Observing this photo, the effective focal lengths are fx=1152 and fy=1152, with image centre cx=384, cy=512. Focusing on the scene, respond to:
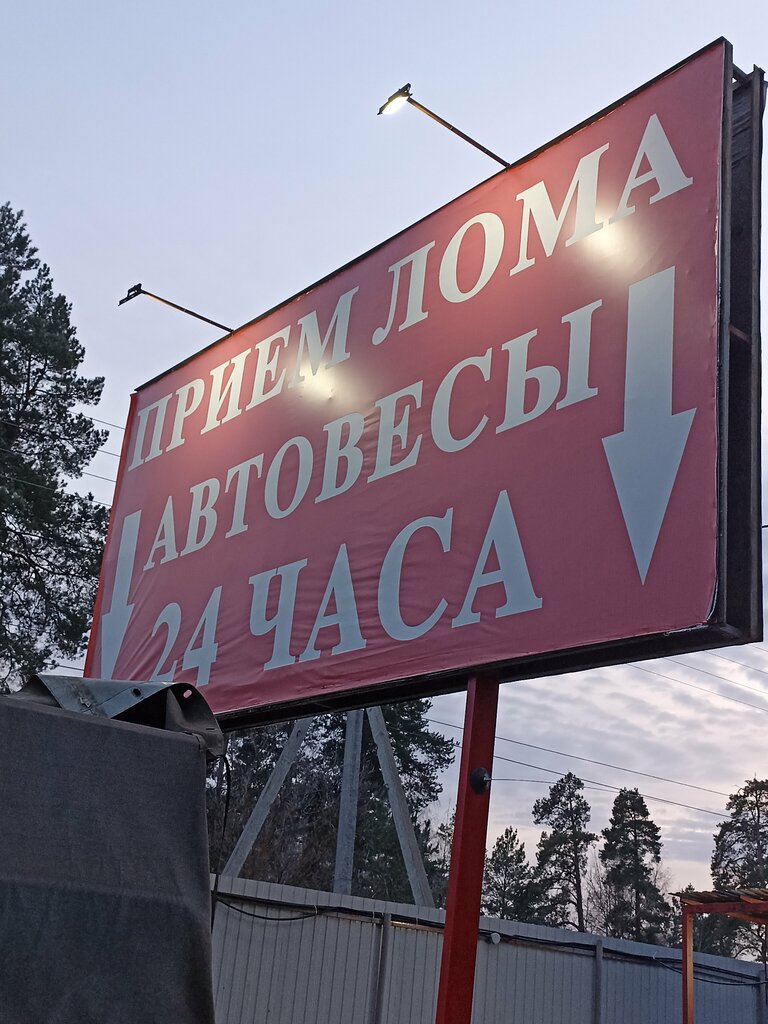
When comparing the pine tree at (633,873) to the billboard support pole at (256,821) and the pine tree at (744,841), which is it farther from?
the billboard support pole at (256,821)

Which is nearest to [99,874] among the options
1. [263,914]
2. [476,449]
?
[476,449]

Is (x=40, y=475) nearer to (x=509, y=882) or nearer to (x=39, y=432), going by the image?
(x=39, y=432)

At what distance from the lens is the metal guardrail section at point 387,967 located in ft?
30.1

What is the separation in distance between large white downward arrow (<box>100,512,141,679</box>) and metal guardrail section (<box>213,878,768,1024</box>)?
2.03 m

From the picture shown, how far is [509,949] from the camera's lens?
11672mm

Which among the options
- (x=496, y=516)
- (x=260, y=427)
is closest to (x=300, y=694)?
(x=496, y=516)

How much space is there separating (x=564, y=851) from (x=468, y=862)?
38631 mm

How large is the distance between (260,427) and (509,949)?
649cm

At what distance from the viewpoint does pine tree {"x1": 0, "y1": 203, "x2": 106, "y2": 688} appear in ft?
70.4

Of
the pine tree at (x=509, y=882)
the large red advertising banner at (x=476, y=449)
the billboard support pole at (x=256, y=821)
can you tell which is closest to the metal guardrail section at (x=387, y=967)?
the large red advertising banner at (x=476, y=449)

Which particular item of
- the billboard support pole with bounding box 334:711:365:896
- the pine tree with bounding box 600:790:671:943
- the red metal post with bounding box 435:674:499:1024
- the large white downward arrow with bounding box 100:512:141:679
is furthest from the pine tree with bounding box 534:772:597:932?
the red metal post with bounding box 435:674:499:1024

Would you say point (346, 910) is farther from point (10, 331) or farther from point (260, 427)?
point (10, 331)

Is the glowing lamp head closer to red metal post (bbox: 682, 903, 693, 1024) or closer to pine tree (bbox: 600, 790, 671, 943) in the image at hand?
red metal post (bbox: 682, 903, 693, 1024)

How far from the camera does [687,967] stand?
13.4 meters
